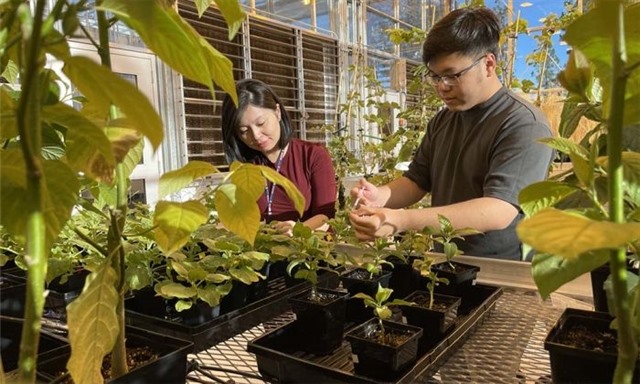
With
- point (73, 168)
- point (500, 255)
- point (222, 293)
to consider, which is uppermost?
point (73, 168)

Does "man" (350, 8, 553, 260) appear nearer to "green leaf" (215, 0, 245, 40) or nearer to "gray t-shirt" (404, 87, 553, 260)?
"gray t-shirt" (404, 87, 553, 260)

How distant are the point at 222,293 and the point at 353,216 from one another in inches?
17.4

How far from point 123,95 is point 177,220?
0.19m

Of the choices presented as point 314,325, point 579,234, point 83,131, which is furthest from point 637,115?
point 314,325

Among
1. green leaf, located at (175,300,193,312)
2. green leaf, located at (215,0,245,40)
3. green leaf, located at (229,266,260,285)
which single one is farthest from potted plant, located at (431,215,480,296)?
green leaf, located at (215,0,245,40)

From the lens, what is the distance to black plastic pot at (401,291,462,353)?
0.71 meters

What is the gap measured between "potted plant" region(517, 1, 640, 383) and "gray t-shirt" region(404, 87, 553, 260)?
32.5 inches

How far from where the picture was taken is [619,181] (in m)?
0.29

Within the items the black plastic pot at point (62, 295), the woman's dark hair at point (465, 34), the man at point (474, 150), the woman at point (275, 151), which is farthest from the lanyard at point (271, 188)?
the black plastic pot at point (62, 295)

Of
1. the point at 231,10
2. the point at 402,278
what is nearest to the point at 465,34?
the point at 402,278

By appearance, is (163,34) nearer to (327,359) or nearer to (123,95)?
(123,95)

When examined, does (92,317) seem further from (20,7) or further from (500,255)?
(500,255)

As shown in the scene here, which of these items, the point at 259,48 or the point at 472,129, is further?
the point at 259,48

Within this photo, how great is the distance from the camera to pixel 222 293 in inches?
29.4
